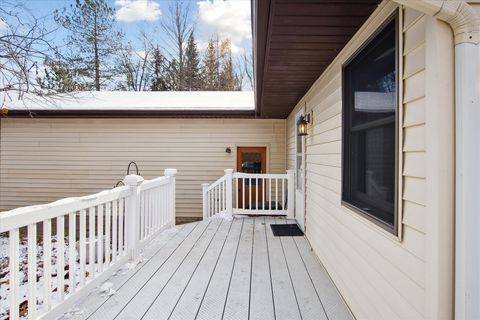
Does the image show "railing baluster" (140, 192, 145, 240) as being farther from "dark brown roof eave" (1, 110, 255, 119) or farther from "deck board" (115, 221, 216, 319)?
"dark brown roof eave" (1, 110, 255, 119)

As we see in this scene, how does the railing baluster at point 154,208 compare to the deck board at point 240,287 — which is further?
the railing baluster at point 154,208

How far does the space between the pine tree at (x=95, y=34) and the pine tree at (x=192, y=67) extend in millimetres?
4112

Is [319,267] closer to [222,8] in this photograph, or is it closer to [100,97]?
[100,97]

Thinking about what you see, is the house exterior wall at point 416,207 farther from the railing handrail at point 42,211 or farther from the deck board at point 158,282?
the railing handrail at point 42,211

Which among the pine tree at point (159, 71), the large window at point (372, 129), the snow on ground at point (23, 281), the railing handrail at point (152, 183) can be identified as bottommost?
the snow on ground at point (23, 281)

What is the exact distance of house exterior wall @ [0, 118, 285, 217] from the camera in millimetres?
7434

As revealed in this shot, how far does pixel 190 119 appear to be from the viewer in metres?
7.41

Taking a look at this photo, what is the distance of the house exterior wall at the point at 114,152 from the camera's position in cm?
743

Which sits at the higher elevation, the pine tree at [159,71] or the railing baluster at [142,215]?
the pine tree at [159,71]

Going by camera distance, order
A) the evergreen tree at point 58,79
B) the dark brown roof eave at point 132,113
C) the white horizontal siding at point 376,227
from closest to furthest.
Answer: the white horizontal siding at point 376,227, the evergreen tree at point 58,79, the dark brown roof eave at point 132,113

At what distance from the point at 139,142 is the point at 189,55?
31.7 ft

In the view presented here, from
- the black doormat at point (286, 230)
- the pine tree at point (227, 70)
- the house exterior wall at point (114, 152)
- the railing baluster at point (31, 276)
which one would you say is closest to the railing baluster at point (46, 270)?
the railing baluster at point (31, 276)

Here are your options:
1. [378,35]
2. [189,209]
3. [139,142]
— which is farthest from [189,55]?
[378,35]

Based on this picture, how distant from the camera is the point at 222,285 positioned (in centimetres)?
266
